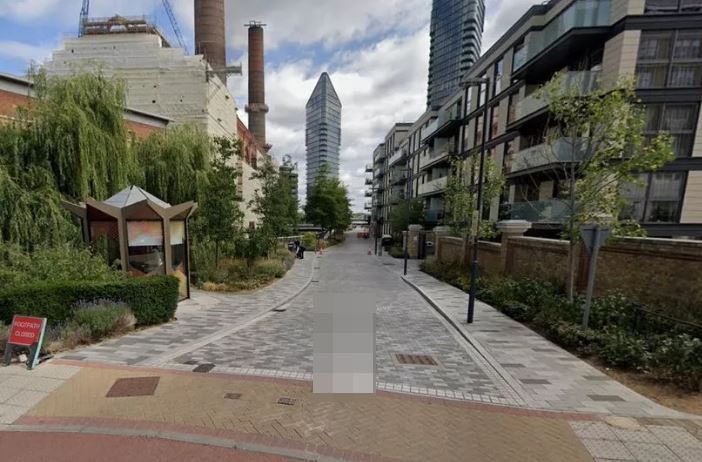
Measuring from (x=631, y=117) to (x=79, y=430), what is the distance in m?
11.6

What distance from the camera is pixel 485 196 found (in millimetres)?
15500

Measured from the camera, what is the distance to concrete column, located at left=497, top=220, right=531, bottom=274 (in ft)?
39.0

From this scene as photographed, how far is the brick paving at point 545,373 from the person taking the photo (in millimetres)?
4184

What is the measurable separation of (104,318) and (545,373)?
838 centimetres

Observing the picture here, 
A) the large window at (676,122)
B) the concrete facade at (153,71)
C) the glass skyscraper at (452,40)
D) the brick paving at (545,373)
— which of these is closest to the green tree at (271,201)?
the concrete facade at (153,71)

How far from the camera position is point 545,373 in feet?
17.2

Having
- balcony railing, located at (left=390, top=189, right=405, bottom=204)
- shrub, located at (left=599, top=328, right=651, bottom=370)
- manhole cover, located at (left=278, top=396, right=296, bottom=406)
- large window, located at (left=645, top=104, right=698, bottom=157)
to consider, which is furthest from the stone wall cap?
balcony railing, located at (left=390, top=189, right=405, bottom=204)

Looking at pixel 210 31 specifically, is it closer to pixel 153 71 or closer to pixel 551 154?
pixel 153 71

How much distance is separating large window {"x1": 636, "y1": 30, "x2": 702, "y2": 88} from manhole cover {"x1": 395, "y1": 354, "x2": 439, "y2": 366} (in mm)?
15112

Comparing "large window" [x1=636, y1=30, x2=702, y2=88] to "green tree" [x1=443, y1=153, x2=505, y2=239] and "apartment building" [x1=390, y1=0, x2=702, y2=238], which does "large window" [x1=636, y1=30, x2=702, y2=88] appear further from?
"green tree" [x1=443, y1=153, x2=505, y2=239]

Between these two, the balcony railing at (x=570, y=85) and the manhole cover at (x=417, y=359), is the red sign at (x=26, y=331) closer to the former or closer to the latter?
the manhole cover at (x=417, y=359)

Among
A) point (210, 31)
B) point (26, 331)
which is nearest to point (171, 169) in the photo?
point (26, 331)

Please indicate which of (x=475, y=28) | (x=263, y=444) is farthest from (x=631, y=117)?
(x=475, y=28)

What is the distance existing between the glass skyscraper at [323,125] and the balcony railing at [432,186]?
5491 cm
